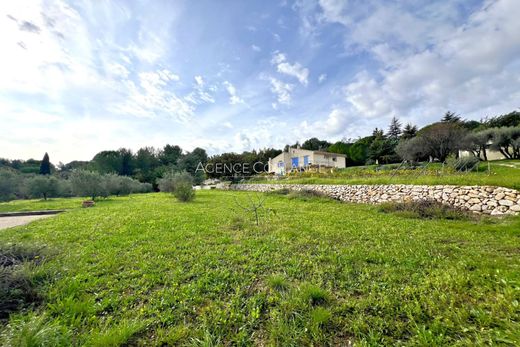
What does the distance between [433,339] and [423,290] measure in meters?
0.87

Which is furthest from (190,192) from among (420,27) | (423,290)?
(420,27)

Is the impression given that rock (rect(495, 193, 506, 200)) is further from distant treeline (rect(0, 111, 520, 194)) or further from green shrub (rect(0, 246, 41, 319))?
distant treeline (rect(0, 111, 520, 194))

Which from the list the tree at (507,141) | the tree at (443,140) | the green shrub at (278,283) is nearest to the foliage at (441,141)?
the tree at (443,140)

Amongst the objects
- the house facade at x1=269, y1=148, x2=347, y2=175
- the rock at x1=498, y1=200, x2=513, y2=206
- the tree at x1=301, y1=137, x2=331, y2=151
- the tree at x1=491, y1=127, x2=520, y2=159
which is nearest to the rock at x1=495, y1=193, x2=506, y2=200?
the rock at x1=498, y1=200, x2=513, y2=206

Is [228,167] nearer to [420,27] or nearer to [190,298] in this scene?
[420,27]

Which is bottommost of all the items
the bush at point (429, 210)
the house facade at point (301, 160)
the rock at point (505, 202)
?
the bush at point (429, 210)

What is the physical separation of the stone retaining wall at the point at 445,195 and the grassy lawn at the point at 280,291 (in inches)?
90.4

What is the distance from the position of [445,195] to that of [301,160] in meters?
21.4

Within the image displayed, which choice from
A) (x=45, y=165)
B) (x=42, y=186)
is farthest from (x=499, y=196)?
(x=45, y=165)

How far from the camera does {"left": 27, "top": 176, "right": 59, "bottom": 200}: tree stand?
708 inches

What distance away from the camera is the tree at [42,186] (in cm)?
1798

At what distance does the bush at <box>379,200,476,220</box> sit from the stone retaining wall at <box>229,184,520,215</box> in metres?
0.56

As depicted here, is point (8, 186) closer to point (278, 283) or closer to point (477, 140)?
point (278, 283)

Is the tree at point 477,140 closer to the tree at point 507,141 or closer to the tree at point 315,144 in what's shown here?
the tree at point 507,141
